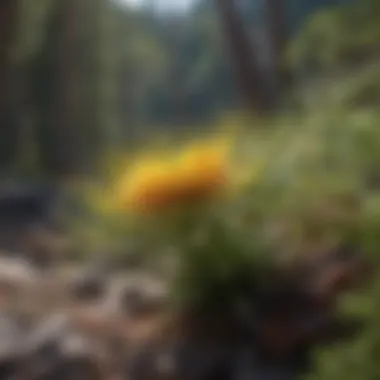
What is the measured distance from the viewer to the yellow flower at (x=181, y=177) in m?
1.51

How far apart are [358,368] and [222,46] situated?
99 centimetres

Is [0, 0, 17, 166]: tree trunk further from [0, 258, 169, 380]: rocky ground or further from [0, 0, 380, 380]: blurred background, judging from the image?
[0, 258, 169, 380]: rocky ground

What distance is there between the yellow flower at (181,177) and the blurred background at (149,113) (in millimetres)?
48

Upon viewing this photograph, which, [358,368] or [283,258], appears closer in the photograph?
[358,368]

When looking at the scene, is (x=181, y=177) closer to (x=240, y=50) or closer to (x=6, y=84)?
(x=240, y=50)

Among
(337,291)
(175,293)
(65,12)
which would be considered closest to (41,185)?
(65,12)

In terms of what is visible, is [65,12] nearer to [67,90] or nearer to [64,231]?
[67,90]

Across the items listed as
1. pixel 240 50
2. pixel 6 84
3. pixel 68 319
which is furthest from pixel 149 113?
pixel 6 84

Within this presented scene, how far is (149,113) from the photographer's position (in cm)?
198

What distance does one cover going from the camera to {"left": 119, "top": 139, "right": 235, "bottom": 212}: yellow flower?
4.97 feet

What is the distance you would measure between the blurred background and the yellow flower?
0.05 metres

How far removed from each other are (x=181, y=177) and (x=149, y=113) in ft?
1.58

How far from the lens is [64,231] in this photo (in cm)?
221

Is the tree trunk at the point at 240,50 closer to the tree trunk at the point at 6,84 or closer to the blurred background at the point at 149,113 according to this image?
the blurred background at the point at 149,113
